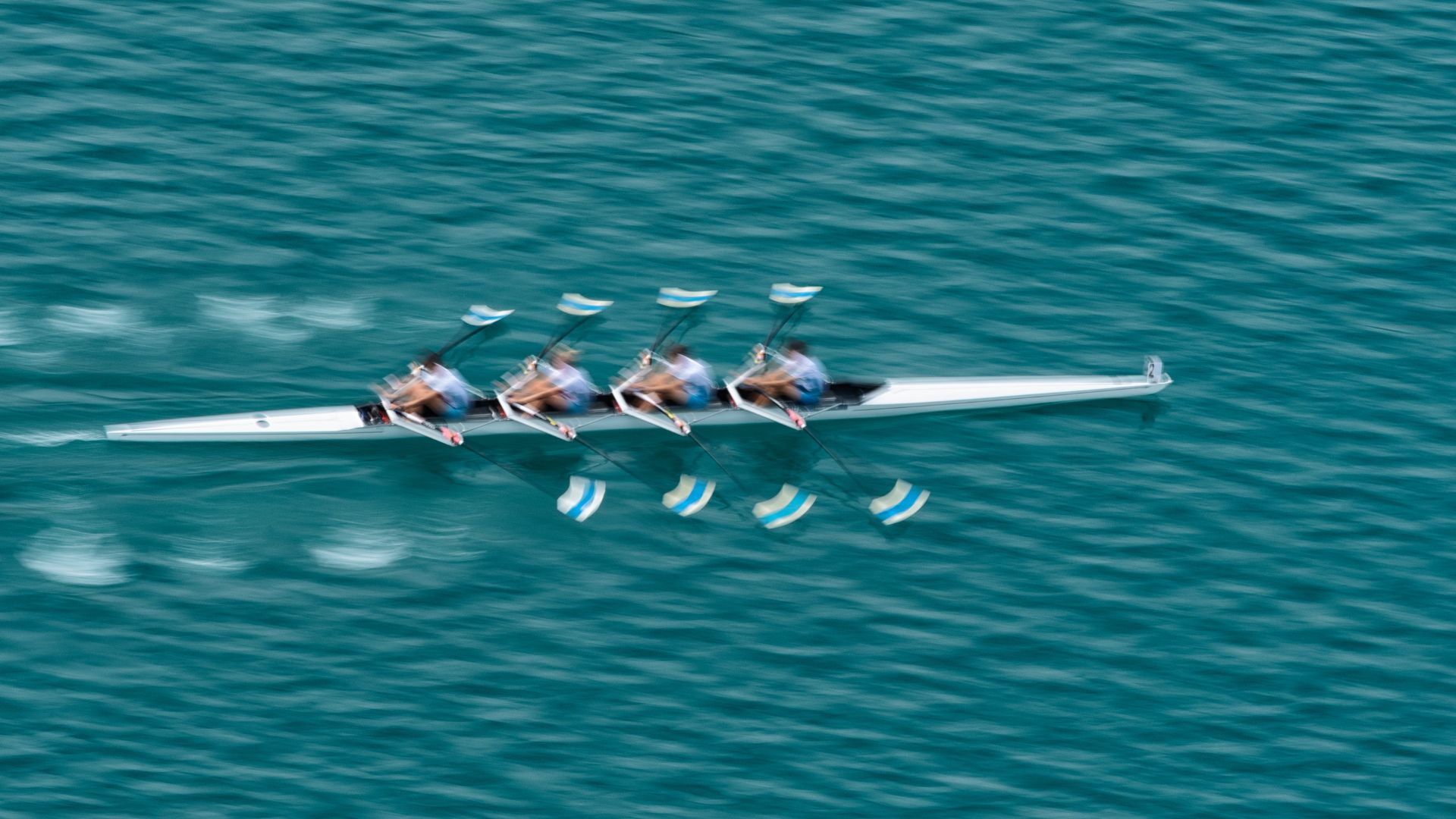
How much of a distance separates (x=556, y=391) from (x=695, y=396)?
3.20 metres

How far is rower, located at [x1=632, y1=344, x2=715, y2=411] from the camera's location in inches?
2010

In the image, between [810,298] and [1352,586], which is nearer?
[1352,586]

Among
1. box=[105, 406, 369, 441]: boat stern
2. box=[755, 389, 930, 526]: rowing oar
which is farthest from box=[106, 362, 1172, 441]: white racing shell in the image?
box=[755, 389, 930, 526]: rowing oar

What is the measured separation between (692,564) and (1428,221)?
1015 inches

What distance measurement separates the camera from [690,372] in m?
51.1

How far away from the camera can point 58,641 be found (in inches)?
1711

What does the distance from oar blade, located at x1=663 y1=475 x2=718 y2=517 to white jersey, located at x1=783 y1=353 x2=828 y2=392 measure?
14.2 feet

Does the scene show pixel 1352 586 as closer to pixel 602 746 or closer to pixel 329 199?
pixel 602 746

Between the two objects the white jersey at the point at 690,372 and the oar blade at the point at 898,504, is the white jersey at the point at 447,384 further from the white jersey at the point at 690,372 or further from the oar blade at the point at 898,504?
the oar blade at the point at 898,504

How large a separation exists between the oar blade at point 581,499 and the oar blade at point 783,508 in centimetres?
345

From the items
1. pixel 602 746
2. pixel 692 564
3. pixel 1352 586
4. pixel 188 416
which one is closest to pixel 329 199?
pixel 188 416

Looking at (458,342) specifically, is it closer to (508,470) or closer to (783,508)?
(508,470)

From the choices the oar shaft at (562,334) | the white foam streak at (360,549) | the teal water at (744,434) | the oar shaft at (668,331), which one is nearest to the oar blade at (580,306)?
the oar shaft at (562,334)

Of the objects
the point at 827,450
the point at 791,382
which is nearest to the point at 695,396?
the point at 791,382
